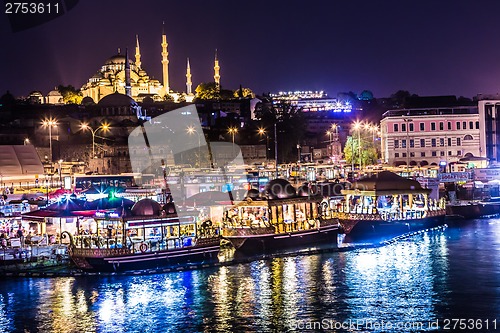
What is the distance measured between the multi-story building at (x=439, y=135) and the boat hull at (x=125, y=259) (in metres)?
40.3

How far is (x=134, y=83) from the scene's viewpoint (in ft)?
436

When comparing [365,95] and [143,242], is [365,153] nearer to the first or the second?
[143,242]

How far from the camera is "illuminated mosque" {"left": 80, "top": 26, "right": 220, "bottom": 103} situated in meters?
129

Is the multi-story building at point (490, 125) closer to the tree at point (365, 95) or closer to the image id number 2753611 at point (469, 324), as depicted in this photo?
the image id number 2753611 at point (469, 324)

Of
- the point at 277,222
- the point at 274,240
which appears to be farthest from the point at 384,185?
the point at 274,240

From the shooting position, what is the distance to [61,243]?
29.9 m

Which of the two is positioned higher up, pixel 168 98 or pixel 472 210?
pixel 168 98

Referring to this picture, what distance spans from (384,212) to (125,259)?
15.0 metres

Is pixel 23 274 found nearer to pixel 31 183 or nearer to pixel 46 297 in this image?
pixel 46 297

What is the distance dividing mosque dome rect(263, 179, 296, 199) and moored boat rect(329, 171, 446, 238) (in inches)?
154

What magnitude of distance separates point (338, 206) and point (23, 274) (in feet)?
59.4

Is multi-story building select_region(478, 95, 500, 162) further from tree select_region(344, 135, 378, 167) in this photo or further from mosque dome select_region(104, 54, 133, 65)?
mosque dome select_region(104, 54, 133, 65)

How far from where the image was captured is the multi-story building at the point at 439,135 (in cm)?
6475

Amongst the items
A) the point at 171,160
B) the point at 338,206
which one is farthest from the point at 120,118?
the point at 338,206
